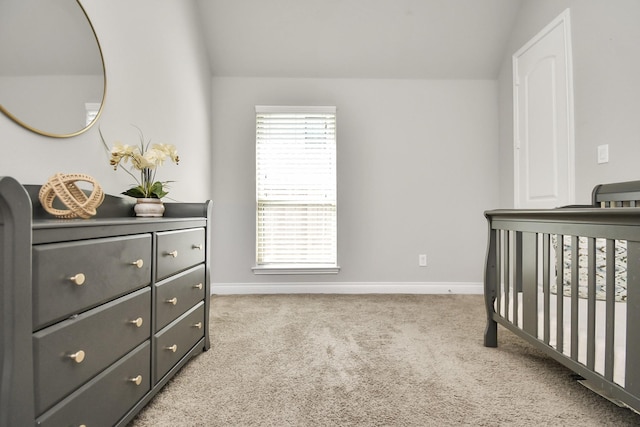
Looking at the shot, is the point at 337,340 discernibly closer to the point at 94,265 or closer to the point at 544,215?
the point at 544,215

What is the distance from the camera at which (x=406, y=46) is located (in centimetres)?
312

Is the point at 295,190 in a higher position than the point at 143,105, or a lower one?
lower

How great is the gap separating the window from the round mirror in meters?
1.72

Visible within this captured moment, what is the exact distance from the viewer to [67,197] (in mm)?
1133

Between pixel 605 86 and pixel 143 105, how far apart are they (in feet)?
9.32

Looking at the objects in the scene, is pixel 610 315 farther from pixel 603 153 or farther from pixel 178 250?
pixel 178 250

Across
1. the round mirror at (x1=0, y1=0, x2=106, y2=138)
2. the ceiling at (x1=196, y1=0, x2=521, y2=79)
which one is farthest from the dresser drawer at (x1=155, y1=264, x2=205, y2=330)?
the ceiling at (x1=196, y1=0, x2=521, y2=79)

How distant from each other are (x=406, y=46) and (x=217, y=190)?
2.23 meters

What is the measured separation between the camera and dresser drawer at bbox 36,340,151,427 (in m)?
0.86

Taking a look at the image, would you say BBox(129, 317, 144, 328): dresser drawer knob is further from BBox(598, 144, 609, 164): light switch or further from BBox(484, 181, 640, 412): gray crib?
BBox(598, 144, 609, 164): light switch

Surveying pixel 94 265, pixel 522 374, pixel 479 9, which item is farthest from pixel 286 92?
pixel 522 374

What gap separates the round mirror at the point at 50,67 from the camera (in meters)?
1.18

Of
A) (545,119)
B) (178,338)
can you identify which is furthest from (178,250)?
(545,119)

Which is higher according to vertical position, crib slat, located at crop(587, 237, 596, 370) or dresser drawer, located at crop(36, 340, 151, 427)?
crib slat, located at crop(587, 237, 596, 370)
